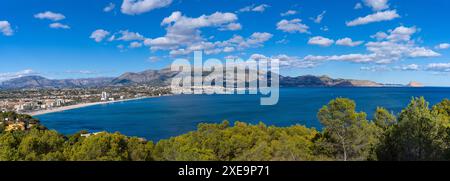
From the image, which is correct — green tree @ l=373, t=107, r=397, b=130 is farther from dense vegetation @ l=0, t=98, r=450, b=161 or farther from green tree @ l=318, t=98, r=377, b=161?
green tree @ l=318, t=98, r=377, b=161

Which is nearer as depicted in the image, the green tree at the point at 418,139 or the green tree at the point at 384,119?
the green tree at the point at 418,139

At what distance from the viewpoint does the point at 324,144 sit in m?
16.9

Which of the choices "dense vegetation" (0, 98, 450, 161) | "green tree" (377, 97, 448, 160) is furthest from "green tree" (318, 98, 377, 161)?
"green tree" (377, 97, 448, 160)

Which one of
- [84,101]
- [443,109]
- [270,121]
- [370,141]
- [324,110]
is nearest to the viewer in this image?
[370,141]

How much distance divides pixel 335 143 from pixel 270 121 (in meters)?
51.3

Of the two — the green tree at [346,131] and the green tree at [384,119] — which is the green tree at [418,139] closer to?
the green tree at [346,131]

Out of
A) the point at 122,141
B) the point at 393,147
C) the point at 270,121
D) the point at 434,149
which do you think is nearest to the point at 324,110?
the point at 393,147

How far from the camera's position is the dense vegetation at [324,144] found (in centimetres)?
1198

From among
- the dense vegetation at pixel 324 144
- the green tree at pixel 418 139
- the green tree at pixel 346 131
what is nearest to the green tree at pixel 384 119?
the dense vegetation at pixel 324 144

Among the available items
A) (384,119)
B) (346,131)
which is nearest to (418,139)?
(346,131)

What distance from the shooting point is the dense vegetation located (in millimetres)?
11977

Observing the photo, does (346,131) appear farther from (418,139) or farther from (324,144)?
(418,139)

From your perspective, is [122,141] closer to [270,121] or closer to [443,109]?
[443,109]
